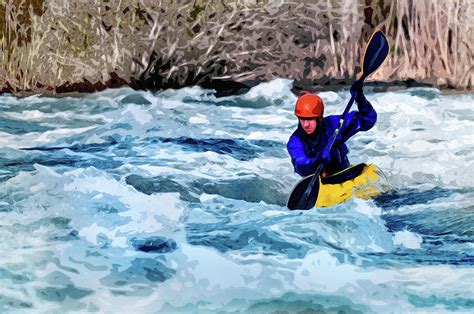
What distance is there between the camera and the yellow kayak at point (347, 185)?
5172 millimetres

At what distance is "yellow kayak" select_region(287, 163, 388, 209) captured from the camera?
5172 mm

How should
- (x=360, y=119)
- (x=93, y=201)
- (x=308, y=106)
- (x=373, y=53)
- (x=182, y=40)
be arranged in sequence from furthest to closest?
1. (x=182, y=40)
2. (x=373, y=53)
3. (x=93, y=201)
4. (x=360, y=119)
5. (x=308, y=106)

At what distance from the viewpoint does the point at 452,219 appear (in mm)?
5234

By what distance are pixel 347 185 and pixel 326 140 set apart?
11.6 inches

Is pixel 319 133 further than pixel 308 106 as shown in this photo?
Yes

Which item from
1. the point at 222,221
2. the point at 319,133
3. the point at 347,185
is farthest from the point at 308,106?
the point at 222,221

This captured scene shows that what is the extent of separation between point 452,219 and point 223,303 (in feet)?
5.46

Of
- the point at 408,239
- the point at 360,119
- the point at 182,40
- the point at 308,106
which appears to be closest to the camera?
the point at 408,239

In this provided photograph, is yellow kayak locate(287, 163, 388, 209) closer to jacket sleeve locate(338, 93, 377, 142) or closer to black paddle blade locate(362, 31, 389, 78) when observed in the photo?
jacket sleeve locate(338, 93, 377, 142)

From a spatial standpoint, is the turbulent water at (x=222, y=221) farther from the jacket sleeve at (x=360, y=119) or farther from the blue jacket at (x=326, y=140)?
the jacket sleeve at (x=360, y=119)

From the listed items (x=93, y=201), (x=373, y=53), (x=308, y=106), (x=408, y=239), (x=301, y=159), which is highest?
(x=373, y=53)

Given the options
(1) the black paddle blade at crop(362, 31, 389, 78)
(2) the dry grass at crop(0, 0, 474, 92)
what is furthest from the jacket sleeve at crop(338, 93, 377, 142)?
(2) the dry grass at crop(0, 0, 474, 92)

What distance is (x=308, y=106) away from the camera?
519 centimetres

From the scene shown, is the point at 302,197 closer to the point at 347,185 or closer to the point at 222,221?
the point at 347,185
